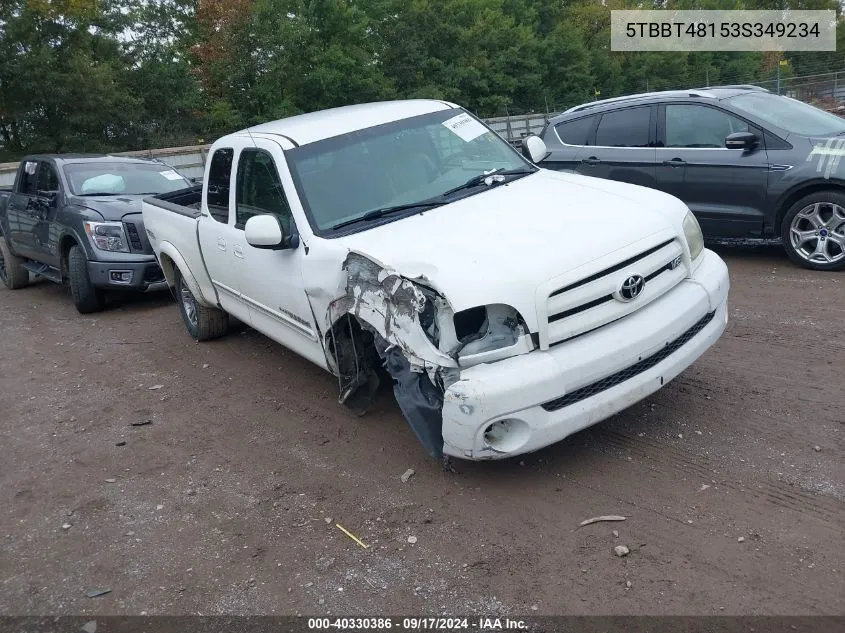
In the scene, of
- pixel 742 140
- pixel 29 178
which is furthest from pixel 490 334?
pixel 29 178

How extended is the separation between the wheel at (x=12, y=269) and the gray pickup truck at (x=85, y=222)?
0.05 feet

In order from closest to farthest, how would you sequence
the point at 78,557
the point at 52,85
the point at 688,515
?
1. the point at 688,515
2. the point at 78,557
3. the point at 52,85

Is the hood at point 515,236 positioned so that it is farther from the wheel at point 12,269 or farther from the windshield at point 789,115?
the wheel at point 12,269

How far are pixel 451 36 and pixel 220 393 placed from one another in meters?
31.9

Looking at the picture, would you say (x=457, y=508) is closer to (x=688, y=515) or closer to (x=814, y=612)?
(x=688, y=515)

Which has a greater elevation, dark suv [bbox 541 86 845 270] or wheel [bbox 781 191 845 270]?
dark suv [bbox 541 86 845 270]

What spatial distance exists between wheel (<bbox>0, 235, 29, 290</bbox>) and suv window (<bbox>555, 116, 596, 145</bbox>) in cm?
746

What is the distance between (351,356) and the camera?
473 centimetres

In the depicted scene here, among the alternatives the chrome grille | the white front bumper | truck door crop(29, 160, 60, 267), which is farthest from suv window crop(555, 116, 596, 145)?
truck door crop(29, 160, 60, 267)

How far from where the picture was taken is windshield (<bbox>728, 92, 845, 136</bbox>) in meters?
7.37

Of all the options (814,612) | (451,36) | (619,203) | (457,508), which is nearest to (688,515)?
(814,612)

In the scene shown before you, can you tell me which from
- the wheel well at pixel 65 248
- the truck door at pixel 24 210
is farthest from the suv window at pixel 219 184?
the truck door at pixel 24 210

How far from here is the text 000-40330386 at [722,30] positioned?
145ft

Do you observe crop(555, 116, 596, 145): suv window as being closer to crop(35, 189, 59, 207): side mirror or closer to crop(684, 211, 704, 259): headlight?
crop(684, 211, 704, 259): headlight
